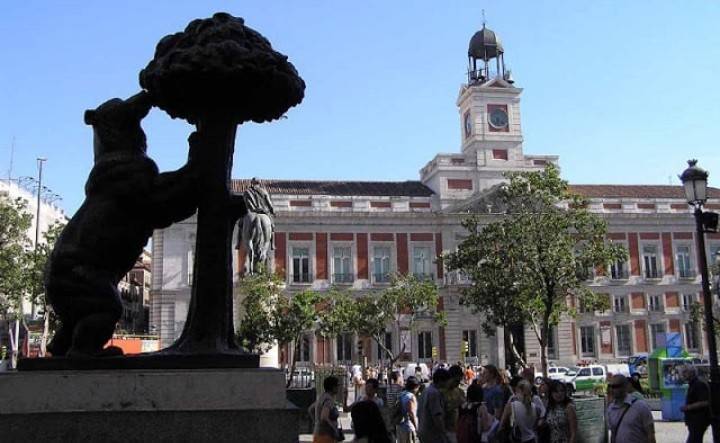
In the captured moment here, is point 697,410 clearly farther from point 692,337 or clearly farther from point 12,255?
point 692,337

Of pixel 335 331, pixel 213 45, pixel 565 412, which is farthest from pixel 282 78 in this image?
pixel 335 331

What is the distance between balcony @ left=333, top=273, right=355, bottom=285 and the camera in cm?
4744

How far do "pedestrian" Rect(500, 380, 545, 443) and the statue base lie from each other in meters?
3.78

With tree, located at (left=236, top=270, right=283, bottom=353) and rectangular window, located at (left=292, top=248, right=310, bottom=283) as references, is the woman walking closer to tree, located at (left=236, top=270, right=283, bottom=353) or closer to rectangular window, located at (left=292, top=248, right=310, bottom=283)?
tree, located at (left=236, top=270, right=283, bottom=353)

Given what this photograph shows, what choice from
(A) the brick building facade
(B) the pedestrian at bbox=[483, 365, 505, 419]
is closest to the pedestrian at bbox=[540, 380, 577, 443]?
(B) the pedestrian at bbox=[483, 365, 505, 419]

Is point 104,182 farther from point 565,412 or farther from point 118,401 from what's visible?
point 565,412

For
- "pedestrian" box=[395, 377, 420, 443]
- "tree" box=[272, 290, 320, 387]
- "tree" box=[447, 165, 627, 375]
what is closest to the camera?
"pedestrian" box=[395, 377, 420, 443]

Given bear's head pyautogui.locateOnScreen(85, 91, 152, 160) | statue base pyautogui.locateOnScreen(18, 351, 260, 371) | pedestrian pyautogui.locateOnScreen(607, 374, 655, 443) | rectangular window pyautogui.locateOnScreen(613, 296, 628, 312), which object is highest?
rectangular window pyautogui.locateOnScreen(613, 296, 628, 312)

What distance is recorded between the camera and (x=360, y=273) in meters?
47.6

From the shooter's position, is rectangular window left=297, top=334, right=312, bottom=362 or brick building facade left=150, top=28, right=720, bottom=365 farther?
brick building facade left=150, top=28, right=720, bottom=365

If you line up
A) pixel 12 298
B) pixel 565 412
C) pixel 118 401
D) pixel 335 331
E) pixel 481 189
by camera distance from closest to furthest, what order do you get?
pixel 118 401 < pixel 565 412 < pixel 12 298 < pixel 335 331 < pixel 481 189

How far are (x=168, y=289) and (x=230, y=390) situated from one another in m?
42.6

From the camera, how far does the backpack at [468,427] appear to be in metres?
7.02

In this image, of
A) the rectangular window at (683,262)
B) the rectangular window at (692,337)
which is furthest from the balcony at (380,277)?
the rectangular window at (692,337)
